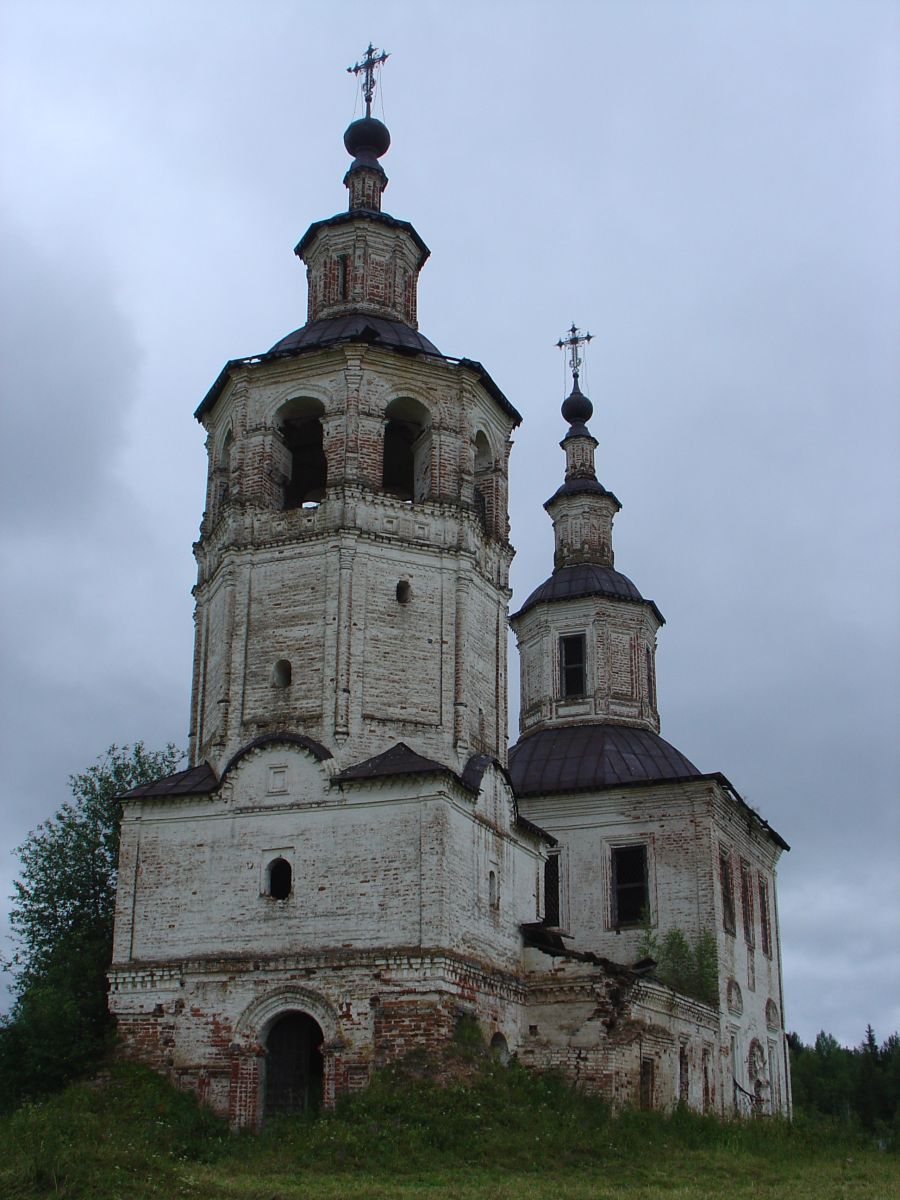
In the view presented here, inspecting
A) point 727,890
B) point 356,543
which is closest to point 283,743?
point 356,543

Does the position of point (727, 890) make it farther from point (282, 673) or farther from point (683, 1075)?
point (282, 673)

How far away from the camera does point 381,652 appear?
21000mm

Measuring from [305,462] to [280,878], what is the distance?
7.93 meters

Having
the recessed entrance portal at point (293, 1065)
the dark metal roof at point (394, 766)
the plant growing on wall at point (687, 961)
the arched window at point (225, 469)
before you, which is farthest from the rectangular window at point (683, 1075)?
the arched window at point (225, 469)

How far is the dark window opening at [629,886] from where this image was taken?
26.6 m

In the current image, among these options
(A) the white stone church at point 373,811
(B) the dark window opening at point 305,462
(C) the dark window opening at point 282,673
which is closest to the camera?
(A) the white stone church at point 373,811

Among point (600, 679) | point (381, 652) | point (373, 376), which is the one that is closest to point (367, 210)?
point (373, 376)

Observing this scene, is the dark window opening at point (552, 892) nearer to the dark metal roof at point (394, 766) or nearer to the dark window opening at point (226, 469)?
the dark metal roof at point (394, 766)

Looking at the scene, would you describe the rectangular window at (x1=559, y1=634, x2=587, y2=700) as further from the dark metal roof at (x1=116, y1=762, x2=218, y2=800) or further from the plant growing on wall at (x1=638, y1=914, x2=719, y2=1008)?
the dark metal roof at (x1=116, y1=762, x2=218, y2=800)

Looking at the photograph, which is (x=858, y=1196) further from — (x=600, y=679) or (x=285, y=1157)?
(x=600, y=679)

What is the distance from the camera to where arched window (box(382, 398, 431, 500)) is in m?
22.9

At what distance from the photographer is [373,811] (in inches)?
767

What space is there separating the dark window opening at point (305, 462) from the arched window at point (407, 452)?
1089 millimetres

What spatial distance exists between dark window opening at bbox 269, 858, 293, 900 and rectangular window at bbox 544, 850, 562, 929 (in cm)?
837
